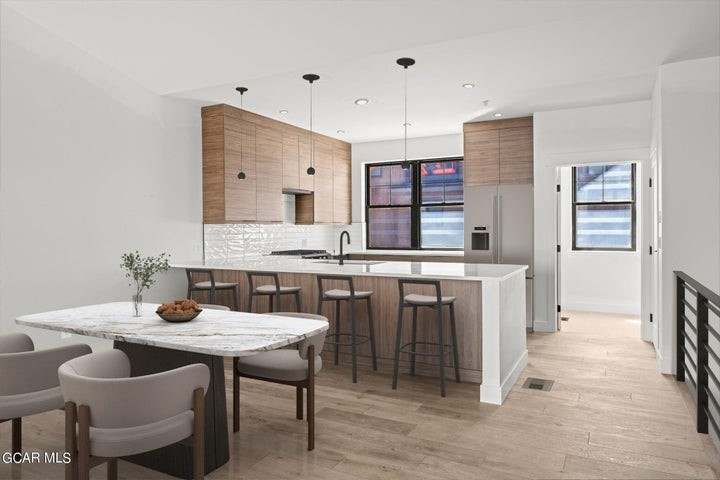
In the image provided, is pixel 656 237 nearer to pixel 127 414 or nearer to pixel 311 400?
pixel 311 400

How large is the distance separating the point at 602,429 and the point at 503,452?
0.83 metres

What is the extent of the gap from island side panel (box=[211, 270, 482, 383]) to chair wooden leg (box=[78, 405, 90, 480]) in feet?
9.65

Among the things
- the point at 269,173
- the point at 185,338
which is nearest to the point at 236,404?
the point at 185,338

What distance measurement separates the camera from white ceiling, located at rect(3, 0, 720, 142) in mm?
3645

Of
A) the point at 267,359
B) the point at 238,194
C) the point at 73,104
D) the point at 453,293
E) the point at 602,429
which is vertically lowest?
the point at 602,429

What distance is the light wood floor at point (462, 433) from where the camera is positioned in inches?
105

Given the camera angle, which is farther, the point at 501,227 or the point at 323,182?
the point at 323,182

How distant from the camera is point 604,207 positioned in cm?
794

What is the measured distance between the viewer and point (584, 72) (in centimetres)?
477

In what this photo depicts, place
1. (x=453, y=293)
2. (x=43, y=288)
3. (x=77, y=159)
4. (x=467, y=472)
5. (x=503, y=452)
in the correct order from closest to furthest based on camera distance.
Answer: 1. (x=467, y=472)
2. (x=503, y=452)
3. (x=453, y=293)
4. (x=43, y=288)
5. (x=77, y=159)

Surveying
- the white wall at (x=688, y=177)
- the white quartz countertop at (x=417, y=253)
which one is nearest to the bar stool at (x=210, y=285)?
the white quartz countertop at (x=417, y=253)

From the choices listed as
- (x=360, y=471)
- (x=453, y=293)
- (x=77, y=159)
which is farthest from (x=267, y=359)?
(x=77, y=159)

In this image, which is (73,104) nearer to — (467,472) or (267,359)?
(267,359)

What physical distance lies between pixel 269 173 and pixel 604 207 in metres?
5.37
